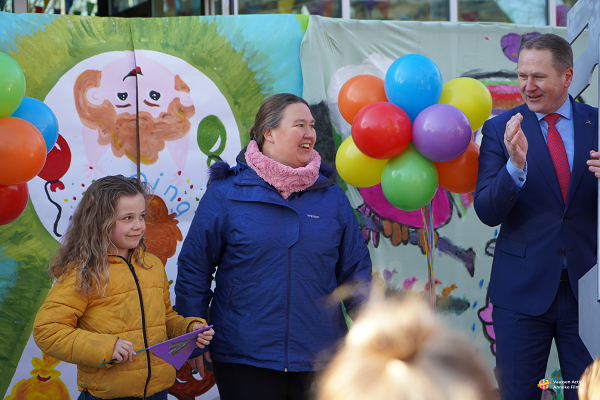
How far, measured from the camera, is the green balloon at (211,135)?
3.55 metres

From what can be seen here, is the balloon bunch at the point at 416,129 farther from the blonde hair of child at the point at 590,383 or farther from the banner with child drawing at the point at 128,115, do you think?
the banner with child drawing at the point at 128,115

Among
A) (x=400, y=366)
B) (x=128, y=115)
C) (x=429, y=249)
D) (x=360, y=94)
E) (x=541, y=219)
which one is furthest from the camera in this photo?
(x=128, y=115)

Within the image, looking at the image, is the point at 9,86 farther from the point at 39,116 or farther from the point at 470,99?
the point at 470,99

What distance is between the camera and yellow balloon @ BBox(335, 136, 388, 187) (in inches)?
107

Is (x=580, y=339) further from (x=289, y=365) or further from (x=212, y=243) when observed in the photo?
(x=212, y=243)

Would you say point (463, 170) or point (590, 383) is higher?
point (463, 170)

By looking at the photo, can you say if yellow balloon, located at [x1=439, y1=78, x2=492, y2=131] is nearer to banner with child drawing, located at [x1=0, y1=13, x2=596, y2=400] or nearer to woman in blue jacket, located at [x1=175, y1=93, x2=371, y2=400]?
woman in blue jacket, located at [x1=175, y1=93, x2=371, y2=400]

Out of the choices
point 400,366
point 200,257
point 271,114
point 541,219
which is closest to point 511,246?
point 541,219

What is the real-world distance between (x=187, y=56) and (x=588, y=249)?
2.49m

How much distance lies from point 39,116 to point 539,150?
2037 mm

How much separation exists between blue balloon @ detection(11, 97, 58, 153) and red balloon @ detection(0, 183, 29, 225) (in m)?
0.21

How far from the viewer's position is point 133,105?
346 cm

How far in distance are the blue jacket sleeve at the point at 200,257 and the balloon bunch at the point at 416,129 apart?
0.70m

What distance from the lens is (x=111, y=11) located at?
20.2 ft
